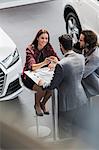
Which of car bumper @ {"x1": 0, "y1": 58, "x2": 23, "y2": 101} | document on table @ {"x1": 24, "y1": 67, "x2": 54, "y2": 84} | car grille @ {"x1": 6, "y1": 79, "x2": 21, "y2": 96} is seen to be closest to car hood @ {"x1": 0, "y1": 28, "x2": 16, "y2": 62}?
car bumper @ {"x1": 0, "y1": 58, "x2": 23, "y2": 101}

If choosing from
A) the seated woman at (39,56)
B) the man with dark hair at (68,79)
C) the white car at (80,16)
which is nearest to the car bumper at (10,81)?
the seated woman at (39,56)

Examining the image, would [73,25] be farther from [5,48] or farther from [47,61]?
[47,61]

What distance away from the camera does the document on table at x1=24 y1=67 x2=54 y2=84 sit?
347cm

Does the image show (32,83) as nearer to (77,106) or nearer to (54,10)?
(77,106)

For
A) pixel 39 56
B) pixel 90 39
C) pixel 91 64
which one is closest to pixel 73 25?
pixel 39 56

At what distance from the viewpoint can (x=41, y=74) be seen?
358 centimetres

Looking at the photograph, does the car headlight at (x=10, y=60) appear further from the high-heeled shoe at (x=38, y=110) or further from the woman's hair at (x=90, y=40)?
the woman's hair at (x=90, y=40)

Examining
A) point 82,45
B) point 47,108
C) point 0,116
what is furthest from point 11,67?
point 0,116

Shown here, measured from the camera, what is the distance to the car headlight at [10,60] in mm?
4312

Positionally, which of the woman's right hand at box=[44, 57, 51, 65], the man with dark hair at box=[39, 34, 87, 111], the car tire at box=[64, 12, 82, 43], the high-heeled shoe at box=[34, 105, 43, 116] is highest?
the car tire at box=[64, 12, 82, 43]

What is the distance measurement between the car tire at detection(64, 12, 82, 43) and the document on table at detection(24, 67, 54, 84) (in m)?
2.27

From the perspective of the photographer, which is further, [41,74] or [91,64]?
[41,74]

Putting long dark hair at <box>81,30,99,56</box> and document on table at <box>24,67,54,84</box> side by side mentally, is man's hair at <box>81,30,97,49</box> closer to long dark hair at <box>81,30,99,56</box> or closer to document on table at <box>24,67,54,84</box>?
long dark hair at <box>81,30,99,56</box>

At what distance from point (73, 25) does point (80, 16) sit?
283mm
